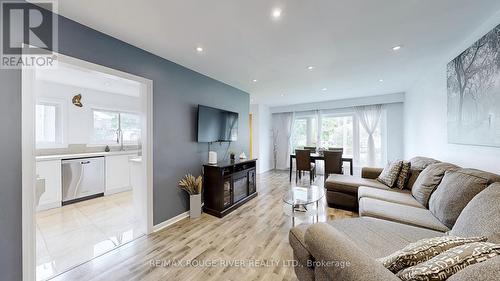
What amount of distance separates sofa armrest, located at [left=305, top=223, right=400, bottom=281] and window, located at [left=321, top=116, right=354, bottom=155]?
17.7 feet

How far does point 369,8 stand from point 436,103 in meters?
2.51

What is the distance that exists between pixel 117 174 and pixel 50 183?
1.04m

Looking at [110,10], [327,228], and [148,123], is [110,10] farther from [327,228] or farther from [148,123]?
[327,228]

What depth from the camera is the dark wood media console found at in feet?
9.64

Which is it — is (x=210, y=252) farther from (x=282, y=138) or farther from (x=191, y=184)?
(x=282, y=138)

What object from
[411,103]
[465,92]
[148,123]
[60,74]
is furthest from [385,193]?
[60,74]

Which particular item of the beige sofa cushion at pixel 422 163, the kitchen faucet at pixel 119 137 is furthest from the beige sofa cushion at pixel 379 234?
the kitchen faucet at pixel 119 137

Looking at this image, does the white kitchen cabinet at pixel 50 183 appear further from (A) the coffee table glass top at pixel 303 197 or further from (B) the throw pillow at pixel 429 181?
(B) the throw pillow at pixel 429 181

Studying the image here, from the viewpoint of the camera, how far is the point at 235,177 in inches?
128

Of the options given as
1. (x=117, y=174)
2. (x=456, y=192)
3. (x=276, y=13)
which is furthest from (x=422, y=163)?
(x=117, y=174)

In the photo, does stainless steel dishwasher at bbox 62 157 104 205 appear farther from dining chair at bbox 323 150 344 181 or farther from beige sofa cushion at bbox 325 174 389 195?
dining chair at bbox 323 150 344 181

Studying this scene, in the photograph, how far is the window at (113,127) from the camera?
424cm

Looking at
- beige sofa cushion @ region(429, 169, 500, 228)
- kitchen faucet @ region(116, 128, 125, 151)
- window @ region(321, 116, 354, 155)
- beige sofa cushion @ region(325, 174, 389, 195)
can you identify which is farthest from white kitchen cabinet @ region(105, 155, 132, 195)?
window @ region(321, 116, 354, 155)

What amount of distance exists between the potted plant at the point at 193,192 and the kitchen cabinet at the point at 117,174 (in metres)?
2.24
